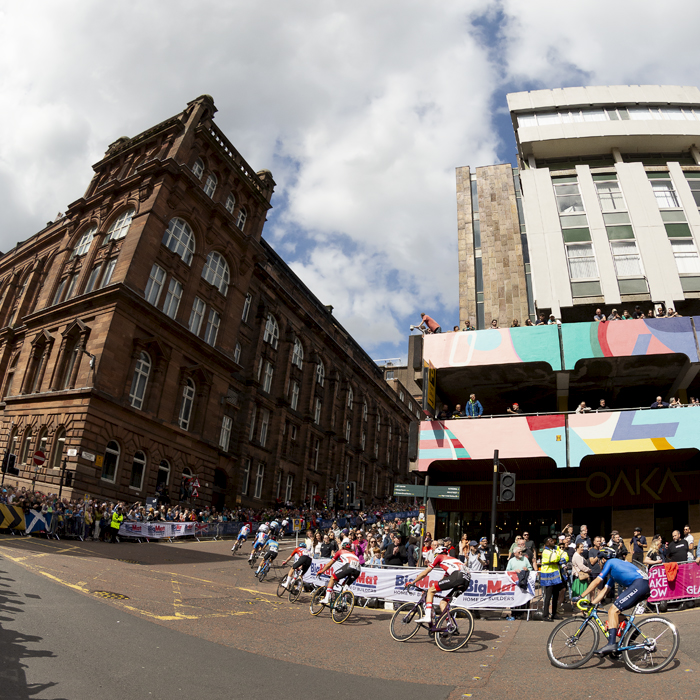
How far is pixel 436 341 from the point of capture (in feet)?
83.7

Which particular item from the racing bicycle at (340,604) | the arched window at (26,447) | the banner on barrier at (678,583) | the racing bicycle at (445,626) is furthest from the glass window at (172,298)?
the banner on barrier at (678,583)

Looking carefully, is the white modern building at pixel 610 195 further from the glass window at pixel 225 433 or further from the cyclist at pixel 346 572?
the glass window at pixel 225 433

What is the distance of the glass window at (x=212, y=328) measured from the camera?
3775cm

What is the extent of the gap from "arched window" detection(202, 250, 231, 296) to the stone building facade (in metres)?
0.11

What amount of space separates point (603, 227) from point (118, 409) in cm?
2844

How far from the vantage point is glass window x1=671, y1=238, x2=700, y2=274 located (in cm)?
2662

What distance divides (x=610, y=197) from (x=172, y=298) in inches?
1087

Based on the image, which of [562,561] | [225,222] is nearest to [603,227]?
[562,561]

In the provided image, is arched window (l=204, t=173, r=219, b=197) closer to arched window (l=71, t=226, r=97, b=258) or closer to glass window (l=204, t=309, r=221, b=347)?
arched window (l=71, t=226, r=97, b=258)

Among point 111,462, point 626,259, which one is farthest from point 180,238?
point 626,259

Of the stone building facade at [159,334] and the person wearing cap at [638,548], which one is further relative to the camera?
the stone building facade at [159,334]

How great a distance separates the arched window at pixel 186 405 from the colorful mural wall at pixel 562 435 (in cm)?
1779

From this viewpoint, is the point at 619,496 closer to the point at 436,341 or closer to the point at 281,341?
the point at 436,341

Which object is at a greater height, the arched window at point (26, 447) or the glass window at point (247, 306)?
the glass window at point (247, 306)
